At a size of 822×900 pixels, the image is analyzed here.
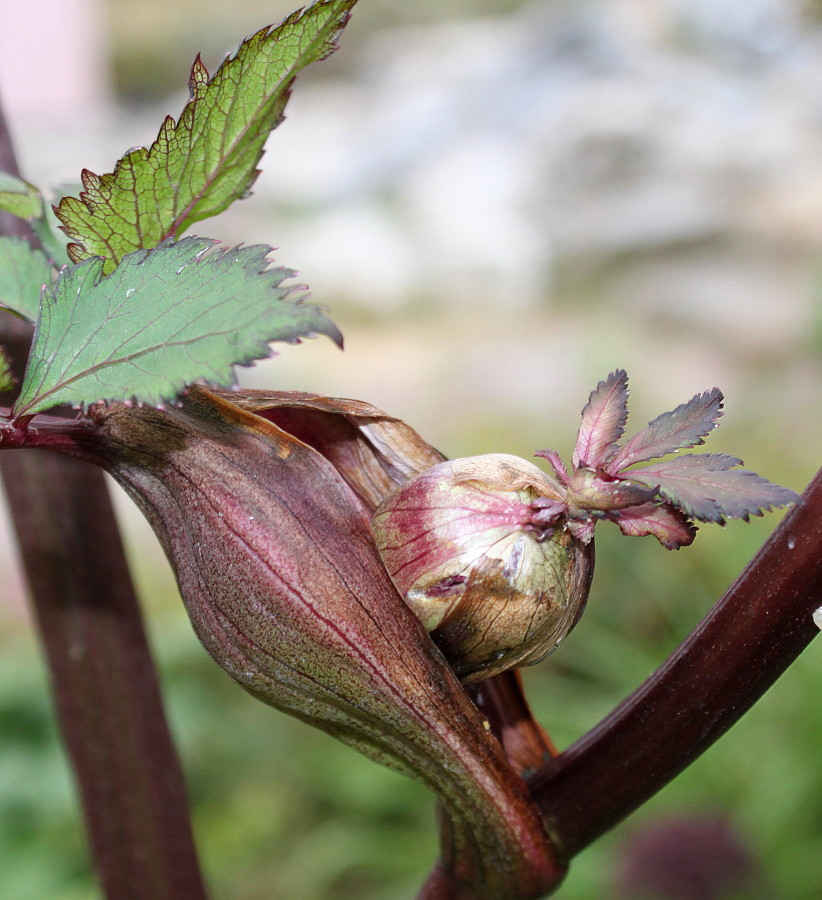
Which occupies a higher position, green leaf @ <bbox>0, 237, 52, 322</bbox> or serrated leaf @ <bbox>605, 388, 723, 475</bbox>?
green leaf @ <bbox>0, 237, 52, 322</bbox>

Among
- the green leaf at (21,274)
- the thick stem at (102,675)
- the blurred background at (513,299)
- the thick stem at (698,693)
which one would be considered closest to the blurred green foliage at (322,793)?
the blurred background at (513,299)

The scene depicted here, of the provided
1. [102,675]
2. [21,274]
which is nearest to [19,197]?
[21,274]

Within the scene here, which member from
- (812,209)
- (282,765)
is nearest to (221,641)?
(282,765)

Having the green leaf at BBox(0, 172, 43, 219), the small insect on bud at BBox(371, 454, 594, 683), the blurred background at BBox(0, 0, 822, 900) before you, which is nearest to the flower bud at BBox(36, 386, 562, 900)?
the small insect on bud at BBox(371, 454, 594, 683)

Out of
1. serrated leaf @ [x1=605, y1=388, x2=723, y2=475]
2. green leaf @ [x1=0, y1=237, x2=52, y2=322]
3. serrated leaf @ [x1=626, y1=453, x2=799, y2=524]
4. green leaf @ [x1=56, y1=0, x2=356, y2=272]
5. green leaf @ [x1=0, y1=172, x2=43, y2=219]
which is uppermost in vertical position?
green leaf @ [x1=0, y1=172, x2=43, y2=219]

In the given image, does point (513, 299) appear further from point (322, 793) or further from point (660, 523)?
point (660, 523)

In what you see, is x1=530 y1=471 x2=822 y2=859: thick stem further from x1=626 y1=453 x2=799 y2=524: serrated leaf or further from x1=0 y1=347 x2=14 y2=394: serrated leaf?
x1=0 y1=347 x2=14 y2=394: serrated leaf

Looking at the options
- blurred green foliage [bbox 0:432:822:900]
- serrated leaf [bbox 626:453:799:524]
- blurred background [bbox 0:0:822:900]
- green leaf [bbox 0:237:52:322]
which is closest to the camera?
serrated leaf [bbox 626:453:799:524]
